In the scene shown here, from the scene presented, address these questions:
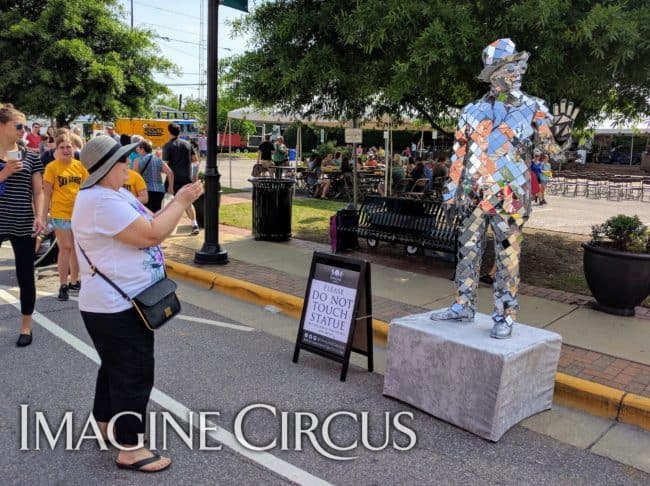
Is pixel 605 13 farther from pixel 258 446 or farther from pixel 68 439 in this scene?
pixel 68 439

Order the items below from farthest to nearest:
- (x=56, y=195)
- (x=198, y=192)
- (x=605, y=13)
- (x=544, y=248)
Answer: (x=544, y=248) → (x=56, y=195) → (x=605, y=13) → (x=198, y=192)

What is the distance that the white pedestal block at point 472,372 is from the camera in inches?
141

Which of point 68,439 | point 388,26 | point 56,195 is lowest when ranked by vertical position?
point 68,439

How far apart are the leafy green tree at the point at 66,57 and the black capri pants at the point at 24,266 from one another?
1110 centimetres

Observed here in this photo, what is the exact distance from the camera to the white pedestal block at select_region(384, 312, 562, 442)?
357cm

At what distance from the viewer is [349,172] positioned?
53.0 feet

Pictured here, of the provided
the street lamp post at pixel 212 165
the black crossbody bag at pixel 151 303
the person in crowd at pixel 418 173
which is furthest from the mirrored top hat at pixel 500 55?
the person in crowd at pixel 418 173

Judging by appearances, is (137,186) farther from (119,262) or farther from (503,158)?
(503,158)

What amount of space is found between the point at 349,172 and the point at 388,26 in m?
10.0

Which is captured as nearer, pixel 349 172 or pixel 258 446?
pixel 258 446

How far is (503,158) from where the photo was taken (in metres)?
3.84

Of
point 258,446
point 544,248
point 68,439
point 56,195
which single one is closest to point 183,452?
point 258,446

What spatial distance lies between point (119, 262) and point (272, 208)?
6501mm

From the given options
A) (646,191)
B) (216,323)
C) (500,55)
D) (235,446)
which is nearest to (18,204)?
(216,323)
